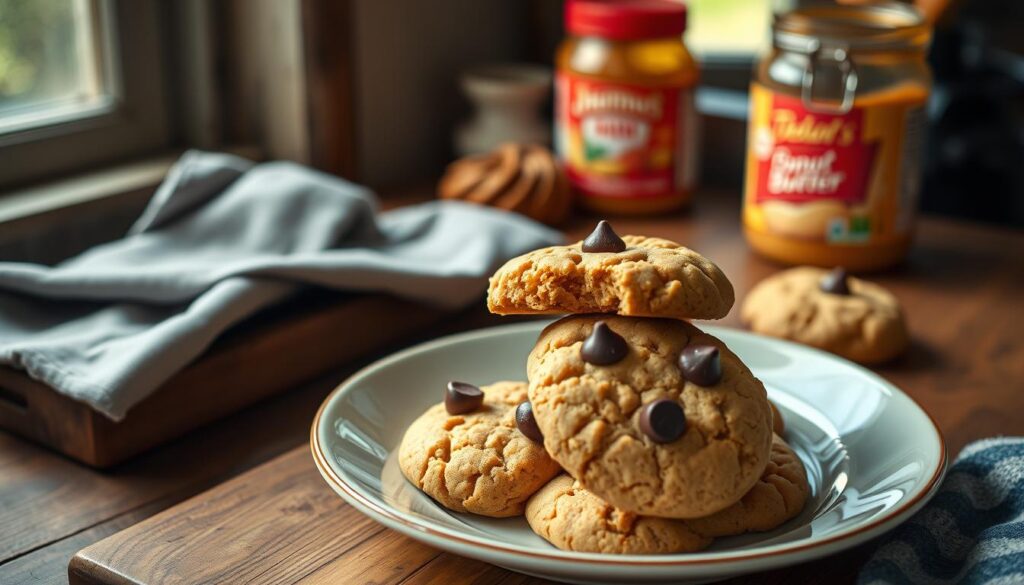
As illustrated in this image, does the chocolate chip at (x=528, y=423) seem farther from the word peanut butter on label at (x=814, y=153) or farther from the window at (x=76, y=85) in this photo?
the window at (x=76, y=85)

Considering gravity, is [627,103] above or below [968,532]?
above

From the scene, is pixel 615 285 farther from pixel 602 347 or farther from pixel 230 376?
pixel 230 376

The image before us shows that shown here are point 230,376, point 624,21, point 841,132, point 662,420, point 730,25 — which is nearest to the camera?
point 662,420

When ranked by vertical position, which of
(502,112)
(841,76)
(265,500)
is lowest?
(265,500)

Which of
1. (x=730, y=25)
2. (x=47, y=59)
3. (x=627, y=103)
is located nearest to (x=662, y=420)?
(x=627, y=103)

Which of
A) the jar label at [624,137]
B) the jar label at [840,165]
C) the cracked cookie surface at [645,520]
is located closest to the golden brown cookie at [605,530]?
the cracked cookie surface at [645,520]

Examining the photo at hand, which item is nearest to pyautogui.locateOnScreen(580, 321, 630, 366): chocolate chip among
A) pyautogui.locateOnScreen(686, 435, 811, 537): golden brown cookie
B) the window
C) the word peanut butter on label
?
pyautogui.locateOnScreen(686, 435, 811, 537): golden brown cookie

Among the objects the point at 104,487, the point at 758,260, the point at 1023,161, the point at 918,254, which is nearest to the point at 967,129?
the point at 1023,161
